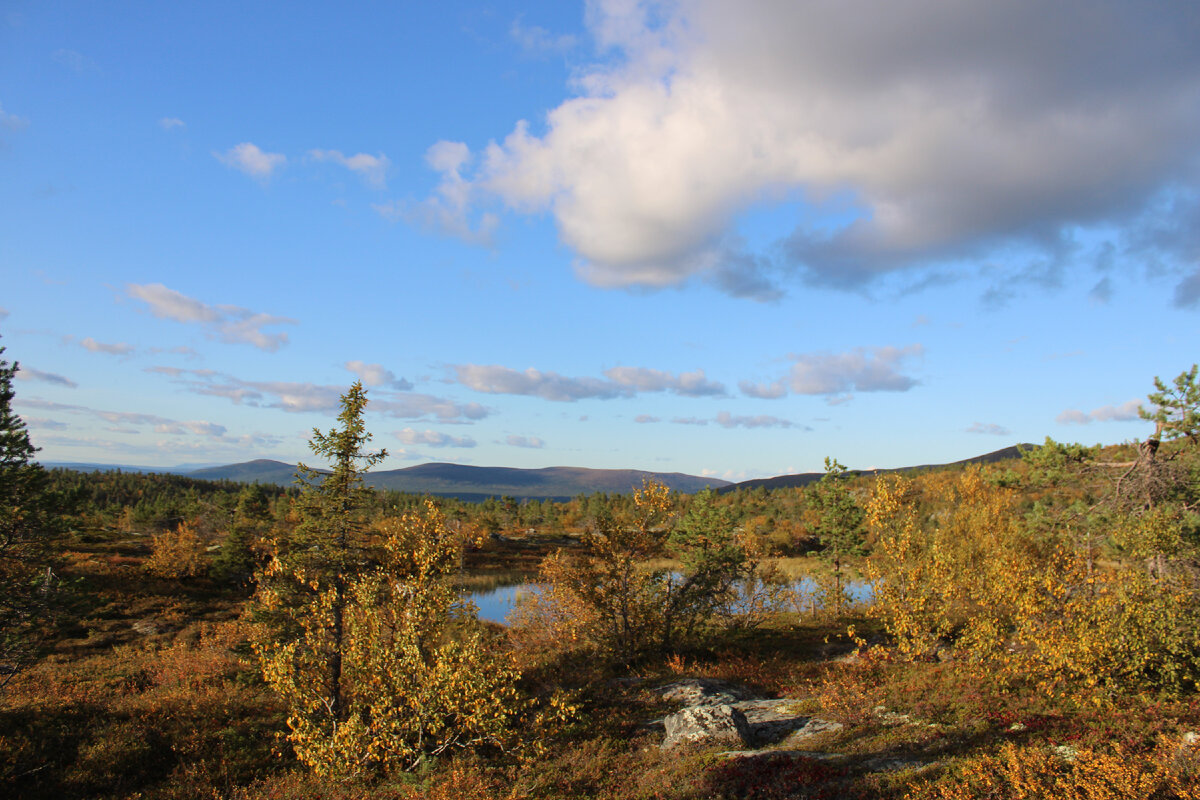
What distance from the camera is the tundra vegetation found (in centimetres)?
1368

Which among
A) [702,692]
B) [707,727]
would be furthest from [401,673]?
[702,692]

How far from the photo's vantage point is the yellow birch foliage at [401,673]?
14070 millimetres

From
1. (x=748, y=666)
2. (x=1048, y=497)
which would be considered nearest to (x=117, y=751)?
(x=748, y=666)

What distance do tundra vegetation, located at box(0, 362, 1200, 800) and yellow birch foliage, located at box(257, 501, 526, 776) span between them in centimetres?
8

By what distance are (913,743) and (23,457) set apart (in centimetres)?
3364

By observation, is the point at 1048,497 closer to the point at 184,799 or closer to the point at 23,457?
the point at 184,799

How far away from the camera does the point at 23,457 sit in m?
22.8

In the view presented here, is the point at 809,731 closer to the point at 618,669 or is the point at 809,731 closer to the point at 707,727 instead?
the point at 707,727

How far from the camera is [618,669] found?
25312 mm

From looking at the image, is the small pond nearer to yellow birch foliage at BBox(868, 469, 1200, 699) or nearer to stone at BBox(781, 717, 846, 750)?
yellow birch foliage at BBox(868, 469, 1200, 699)

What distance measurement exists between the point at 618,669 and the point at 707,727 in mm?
9816

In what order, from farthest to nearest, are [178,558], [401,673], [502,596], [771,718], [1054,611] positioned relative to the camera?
[502,596] < [178,558] < [771,718] < [1054,611] < [401,673]

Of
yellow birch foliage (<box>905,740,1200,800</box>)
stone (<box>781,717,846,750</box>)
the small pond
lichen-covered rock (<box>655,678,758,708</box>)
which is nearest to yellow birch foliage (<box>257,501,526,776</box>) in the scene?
lichen-covered rock (<box>655,678,758,708</box>)

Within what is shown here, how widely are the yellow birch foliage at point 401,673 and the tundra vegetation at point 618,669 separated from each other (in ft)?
0.27
